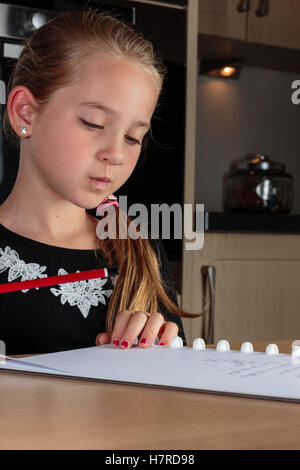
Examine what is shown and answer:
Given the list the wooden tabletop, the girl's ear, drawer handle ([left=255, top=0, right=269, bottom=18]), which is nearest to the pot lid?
drawer handle ([left=255, top=0, right=269, bottom=18])

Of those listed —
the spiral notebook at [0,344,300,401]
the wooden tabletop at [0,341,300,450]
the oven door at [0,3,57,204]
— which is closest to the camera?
the wooden tabletop at [0,341,300,450]

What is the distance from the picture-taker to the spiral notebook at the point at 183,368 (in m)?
0.49

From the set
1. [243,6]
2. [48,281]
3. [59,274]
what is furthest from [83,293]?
[243,6]

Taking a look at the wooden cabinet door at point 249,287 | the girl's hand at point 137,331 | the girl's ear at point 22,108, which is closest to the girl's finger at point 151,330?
the girl's hand at point 137,331

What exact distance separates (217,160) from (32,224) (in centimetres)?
147

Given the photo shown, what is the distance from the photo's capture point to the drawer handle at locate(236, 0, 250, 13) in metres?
2.15

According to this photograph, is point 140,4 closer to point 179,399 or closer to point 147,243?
point 147,243

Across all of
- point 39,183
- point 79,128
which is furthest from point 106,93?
point 39,183

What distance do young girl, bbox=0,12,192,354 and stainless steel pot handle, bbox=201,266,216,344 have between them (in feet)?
2.39

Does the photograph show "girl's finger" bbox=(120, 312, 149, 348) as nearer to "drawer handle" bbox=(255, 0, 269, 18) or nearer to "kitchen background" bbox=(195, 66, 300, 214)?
"drawer handle" bbox=(255, 0, 269, 18)

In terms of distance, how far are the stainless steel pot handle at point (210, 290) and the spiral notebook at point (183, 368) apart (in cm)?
129

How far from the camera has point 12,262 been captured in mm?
1143

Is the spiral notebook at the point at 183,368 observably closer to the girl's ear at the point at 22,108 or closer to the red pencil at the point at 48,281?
the red pencil at the point at 48,281

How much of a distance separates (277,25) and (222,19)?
222mm
